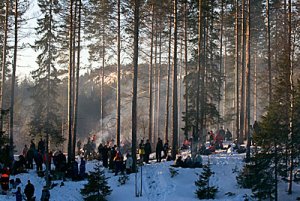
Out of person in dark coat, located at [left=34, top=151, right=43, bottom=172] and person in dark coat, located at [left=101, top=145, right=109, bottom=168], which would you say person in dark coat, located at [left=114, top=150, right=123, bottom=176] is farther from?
person in dark coat, located at [left=34, top=151, right=43, bottom=172]

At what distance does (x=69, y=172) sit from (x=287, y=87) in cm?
1212

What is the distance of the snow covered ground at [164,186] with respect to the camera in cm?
2102

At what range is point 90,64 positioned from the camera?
41594 mm

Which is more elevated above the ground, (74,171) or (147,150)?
(147,150)

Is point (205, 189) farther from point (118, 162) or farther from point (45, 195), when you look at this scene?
point (45, 195)

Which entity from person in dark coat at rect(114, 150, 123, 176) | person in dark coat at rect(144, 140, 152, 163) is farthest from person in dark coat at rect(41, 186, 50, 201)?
person in dark coat at rect(144, 140, 152, 163)

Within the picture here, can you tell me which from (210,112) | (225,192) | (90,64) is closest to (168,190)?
(225,192)

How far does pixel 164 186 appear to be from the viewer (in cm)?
2234

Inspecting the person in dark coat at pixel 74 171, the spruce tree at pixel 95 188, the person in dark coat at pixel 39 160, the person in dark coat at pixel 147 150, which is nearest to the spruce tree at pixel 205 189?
the spruce tree at pixel 95 188

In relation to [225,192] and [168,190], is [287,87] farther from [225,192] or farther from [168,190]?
[168,190]

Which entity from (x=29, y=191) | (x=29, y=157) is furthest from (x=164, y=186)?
(x=29, y=157)

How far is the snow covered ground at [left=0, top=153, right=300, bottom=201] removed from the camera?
21.0 metres

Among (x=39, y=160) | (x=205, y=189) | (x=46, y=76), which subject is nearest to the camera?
(x=205, y=189)

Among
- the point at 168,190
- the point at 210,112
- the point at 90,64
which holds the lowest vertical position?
the point at 168,190
